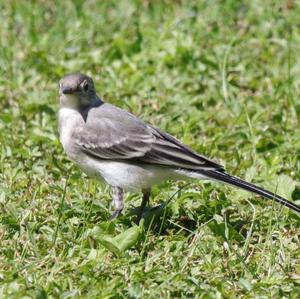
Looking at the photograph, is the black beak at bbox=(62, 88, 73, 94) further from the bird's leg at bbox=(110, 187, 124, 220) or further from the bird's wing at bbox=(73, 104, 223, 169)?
the bird's leg at bbox=(110, 187, 124, 220)

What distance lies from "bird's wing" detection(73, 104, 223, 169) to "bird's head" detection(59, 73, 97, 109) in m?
0.12

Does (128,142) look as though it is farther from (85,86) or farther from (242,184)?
(242,184)

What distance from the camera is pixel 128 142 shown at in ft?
23.5

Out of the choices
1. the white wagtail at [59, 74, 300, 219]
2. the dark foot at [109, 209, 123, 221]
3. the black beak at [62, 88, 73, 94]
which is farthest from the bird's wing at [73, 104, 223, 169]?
the dark foot at [109, 209, 123, 221]

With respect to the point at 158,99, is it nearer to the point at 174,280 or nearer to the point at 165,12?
the point at 165,12

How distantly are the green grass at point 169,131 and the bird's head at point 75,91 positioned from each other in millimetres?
685

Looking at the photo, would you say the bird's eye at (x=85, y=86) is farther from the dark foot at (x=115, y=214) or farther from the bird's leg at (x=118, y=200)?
the dark foot at (x=115, y=214)

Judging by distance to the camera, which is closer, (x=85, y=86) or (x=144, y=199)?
(x=144, y=199)

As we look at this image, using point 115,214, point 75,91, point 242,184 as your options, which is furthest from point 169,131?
point 242,184

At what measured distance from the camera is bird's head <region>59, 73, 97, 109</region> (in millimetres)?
7344

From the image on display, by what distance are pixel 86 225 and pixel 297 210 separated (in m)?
1.56

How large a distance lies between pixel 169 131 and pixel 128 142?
5.85 feet

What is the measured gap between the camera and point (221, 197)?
7441 millimetres

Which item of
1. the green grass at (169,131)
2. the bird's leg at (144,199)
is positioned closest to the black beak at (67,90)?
the green grass at (169,131)
